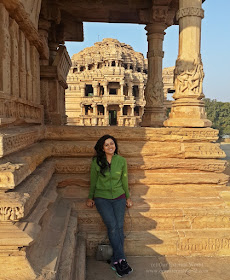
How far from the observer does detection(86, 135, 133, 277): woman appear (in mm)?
2863

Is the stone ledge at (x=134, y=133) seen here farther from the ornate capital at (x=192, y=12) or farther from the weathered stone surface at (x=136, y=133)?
the ornate capital at (x=192, y=12)

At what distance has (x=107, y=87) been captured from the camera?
89.5 feet

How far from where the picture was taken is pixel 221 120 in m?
34.3

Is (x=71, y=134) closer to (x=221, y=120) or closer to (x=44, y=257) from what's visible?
(x=44, y=257)

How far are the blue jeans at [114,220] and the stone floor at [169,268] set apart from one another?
242 mm

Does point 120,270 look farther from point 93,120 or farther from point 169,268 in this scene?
point 93,120

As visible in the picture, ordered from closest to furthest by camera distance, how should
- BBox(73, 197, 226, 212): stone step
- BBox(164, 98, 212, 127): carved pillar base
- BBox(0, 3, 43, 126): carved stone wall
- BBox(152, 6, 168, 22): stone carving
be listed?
BBox(0, 3, 43, 126): carved stone wall, BBox(73, 197, 226, 212): stone step, BBox(164, 98, 212, 127): carved pillar base, BBox(152, 6, 168, 22): stone carving

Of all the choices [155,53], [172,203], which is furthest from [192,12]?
[155,53]

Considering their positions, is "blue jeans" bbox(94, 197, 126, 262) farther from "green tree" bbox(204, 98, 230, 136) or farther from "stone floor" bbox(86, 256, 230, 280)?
"green tree" bbox(204, 98, 230, 136)

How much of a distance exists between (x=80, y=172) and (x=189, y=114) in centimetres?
221

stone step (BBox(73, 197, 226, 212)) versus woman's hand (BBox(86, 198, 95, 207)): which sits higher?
woman's hand (BBox(86, 198, 95, 207))

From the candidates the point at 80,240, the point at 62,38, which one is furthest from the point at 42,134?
the point at 62,38

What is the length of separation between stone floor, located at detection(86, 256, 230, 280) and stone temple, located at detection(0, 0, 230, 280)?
0.11m

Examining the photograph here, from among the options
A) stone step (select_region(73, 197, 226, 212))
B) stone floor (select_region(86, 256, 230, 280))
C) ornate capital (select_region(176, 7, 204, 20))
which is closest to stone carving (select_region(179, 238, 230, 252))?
stone floor (select_region(86, 256, 230, 280))
